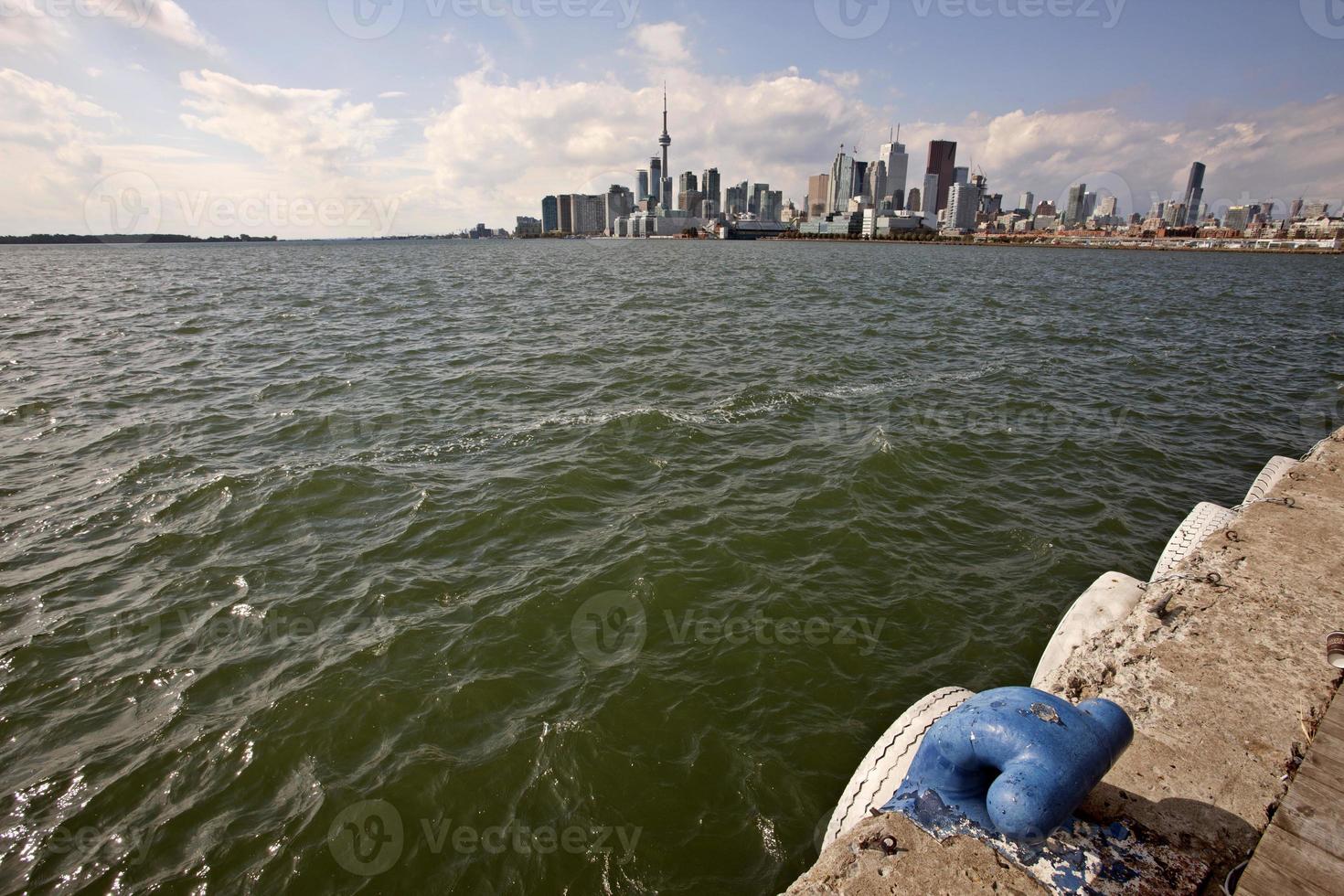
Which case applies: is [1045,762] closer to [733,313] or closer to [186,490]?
[186,490]

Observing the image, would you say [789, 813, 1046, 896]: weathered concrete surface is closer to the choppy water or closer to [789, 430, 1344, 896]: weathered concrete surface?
[789, 430, 1344, 896]: weathered concrete surface

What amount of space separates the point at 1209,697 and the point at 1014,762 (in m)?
3.16

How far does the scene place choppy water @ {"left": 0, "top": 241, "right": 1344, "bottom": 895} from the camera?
6012mm

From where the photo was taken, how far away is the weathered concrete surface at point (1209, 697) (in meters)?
3.98

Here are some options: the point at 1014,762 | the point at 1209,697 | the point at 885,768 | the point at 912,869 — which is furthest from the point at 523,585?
the point at 1209,697

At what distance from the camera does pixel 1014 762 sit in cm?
384

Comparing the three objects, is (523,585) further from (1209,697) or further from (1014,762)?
(1209,697)

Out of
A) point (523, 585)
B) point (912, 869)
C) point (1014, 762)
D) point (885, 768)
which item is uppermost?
point (1014, 762)

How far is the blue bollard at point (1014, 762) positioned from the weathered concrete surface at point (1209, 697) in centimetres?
29

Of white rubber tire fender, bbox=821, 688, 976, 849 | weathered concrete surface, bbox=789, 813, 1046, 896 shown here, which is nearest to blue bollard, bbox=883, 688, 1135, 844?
weathered concrete surface, bbox=789, 813, 1046, 896

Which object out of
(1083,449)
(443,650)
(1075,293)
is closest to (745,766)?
(443,650)

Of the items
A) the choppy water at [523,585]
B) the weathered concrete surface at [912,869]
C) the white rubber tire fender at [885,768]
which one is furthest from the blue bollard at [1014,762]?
the choppy water at [523,585]

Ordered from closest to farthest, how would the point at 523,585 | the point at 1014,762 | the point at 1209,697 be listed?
1. the point at 1014,762
2. the point at 1209,697
3. the point at 523,585

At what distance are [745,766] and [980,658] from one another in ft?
12.7
